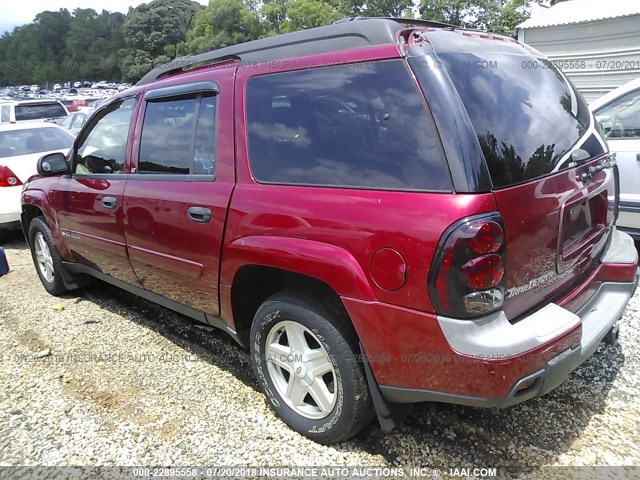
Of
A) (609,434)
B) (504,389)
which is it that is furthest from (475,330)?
(609,434)

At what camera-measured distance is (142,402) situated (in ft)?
9.63

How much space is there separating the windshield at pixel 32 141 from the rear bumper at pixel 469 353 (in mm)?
6850

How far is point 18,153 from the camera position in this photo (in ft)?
23.2

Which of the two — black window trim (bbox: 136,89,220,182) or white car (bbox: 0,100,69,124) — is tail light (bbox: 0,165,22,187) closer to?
black window trim (bbox: 136,89,220,182)

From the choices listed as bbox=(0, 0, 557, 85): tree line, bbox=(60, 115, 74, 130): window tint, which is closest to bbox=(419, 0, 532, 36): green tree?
bbox=(0, 0, 557, 85): tree line

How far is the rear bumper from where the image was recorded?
1853 millimetres

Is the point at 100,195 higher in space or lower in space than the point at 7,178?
higher

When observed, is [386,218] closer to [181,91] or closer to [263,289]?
[263,289]

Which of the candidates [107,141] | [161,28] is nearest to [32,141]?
[107,141]

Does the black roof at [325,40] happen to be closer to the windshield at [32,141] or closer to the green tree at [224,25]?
the windshield at [32,141]

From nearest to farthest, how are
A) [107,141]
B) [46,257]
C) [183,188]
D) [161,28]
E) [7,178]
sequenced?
[183,188] → [107,141] → [46,257] → [7,178] → [161,28]

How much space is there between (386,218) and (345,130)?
49cm

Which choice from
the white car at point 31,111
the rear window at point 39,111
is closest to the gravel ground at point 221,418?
the white car at point 31,111

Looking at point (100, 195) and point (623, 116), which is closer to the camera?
point (100, 195)
